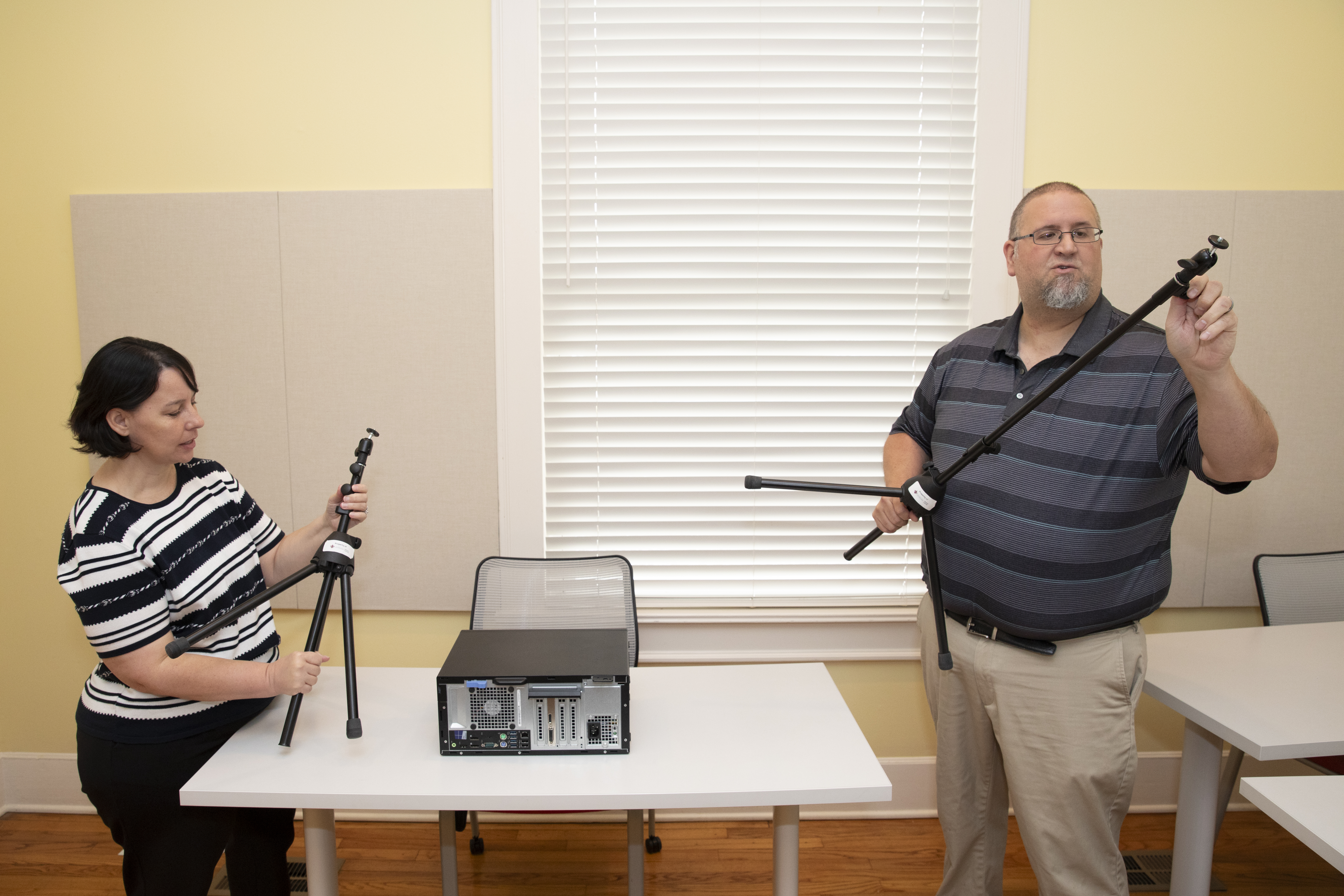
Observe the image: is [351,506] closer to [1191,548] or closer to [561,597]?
[561,597]

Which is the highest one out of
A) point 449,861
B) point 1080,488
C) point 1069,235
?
point 1069,235

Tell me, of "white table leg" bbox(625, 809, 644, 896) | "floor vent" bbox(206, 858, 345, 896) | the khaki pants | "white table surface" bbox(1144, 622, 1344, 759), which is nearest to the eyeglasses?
the khaki pants

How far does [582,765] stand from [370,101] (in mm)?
2108

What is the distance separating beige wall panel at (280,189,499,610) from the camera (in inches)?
95.1

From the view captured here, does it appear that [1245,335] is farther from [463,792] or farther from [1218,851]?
[463,792]

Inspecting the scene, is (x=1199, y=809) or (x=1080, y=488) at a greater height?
(x=1080, y=488)

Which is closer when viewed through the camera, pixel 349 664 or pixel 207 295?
pixel 349 664

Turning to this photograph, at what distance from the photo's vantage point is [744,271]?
8.12 ft

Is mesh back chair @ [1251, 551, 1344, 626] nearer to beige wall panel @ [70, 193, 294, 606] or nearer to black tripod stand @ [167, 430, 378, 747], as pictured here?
black tripod stand @ [167, 430, 378, 747]

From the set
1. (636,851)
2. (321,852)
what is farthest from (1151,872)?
(321,852)

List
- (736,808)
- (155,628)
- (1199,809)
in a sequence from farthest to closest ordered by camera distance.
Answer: (736,808)
(1199,809)
(155,628)

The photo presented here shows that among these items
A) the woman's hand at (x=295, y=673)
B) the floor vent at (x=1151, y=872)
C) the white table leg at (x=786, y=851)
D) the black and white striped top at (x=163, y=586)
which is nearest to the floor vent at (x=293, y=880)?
the black and white striped top at (x=163, y=586)

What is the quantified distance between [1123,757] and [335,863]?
1781 mm

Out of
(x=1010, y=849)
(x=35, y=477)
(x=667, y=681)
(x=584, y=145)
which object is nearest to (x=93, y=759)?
(x=667, y=681)
